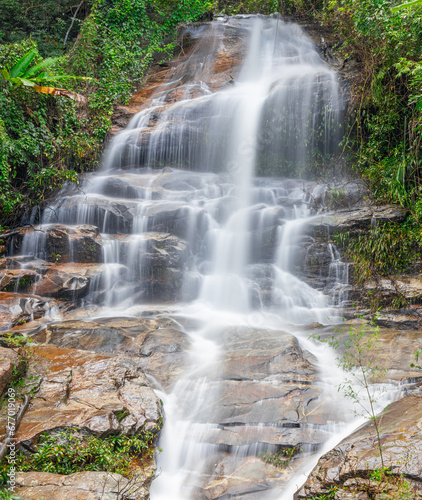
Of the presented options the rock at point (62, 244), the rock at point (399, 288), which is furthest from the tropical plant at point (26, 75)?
the rock at point (399, 288)

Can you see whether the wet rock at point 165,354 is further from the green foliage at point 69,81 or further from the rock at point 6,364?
the green foliage at point 69,81

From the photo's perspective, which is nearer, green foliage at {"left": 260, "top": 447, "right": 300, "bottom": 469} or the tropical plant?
green foliage at {"left": 260, "top": 447, "right": 300, "bottom": 469}

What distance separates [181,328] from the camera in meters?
7.54

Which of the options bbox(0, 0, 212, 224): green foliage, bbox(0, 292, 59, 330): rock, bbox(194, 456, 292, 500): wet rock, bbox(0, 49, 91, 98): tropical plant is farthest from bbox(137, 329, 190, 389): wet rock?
bbox(0, 49, 91, 98): tropical plant

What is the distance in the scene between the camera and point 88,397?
4.89m

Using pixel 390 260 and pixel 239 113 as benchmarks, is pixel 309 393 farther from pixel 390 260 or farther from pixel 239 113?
pixel 239 113

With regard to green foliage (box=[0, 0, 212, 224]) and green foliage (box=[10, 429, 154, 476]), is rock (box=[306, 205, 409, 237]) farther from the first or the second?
green foliage (box=[0, 0, 212, 224])

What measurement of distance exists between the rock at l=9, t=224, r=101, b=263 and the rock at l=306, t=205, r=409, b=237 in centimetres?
528

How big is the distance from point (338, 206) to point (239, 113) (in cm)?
473

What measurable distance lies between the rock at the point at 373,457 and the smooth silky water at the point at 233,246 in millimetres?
465

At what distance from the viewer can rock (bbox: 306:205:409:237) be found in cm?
864

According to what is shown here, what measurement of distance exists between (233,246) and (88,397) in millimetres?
5670

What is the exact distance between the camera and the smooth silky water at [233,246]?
15.4ft

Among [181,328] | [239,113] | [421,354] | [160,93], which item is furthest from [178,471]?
[160,93]
